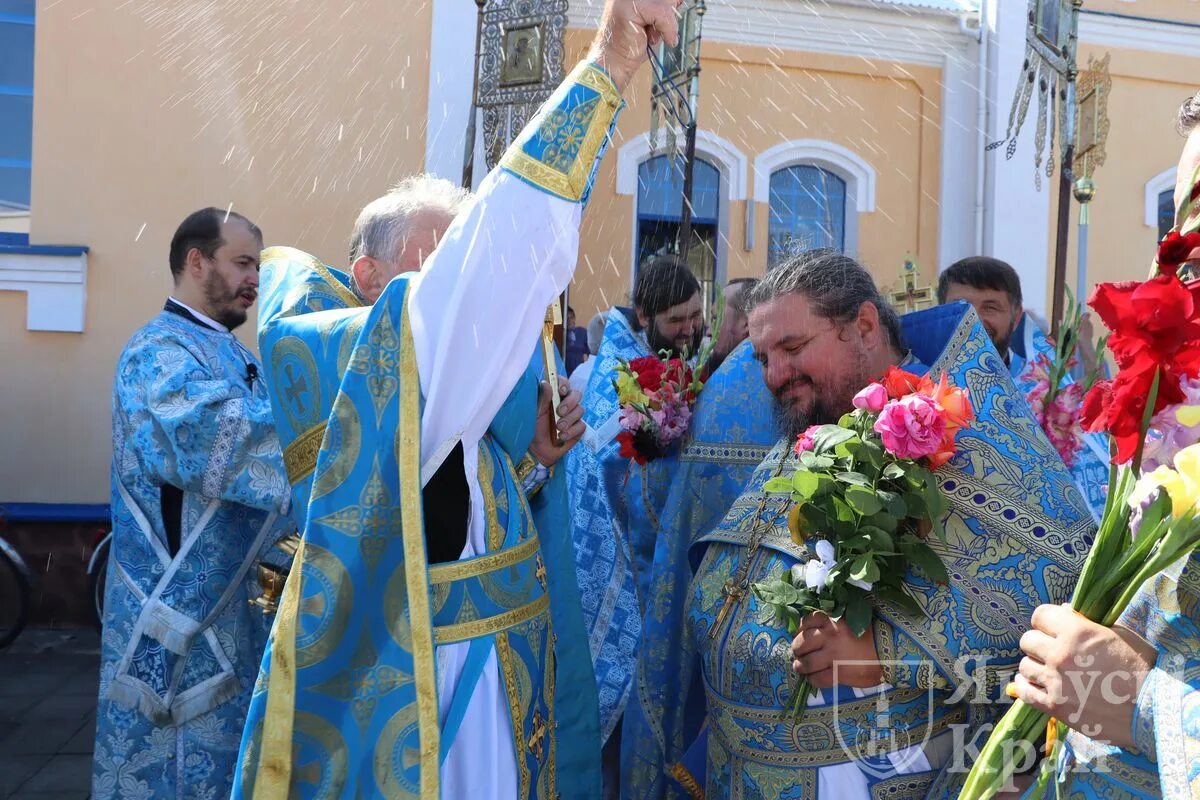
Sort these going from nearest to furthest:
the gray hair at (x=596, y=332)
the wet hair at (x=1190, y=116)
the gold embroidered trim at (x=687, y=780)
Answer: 1. the wet hair at (x=1190, y=116)
2. the gold embroidered trim at (x=687, y=780)
3. the gray hair at (x=596, y=332)

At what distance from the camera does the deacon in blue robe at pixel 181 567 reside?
349cm

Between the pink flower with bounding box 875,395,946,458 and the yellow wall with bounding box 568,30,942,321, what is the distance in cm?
752

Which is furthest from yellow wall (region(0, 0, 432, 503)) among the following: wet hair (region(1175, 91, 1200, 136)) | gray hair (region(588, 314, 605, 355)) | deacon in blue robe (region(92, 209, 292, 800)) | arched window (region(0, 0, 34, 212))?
wet hair (region(1175, 91, 1200, 136))

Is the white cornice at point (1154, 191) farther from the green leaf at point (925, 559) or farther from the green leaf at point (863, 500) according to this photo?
the green leaf at point (863, 500)

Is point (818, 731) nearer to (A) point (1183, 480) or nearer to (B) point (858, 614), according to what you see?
(B) point (858, 614)

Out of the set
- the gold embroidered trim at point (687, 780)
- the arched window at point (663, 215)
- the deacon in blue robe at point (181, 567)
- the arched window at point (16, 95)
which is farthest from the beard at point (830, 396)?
the arched window at point (16, 95)

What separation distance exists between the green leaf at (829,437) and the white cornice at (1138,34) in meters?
9.46

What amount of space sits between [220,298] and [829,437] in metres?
2.45

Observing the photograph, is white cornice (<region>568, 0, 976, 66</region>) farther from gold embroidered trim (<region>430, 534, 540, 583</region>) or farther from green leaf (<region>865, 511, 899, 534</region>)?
green leaf (<region>865, 511, 899, 534</region>)

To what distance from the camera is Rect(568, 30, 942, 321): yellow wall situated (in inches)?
380

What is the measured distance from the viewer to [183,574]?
3.61m

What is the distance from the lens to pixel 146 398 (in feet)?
11.7

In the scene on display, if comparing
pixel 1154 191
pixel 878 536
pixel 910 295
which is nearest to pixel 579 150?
pixel 878 536

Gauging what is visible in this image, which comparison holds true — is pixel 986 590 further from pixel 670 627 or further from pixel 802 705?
pixel 670 627
